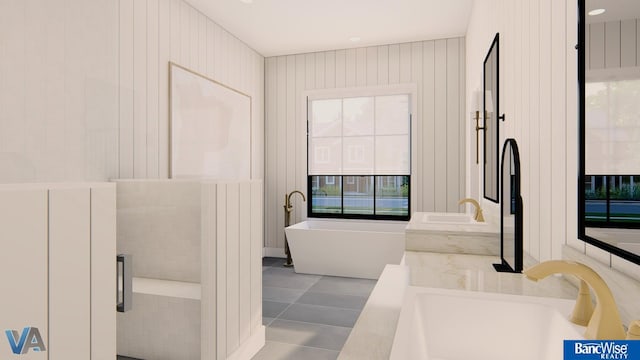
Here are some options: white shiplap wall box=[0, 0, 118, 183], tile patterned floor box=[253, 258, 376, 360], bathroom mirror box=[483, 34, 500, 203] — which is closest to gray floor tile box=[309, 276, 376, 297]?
tile patterned floor box=[253, 258, 376, 360]

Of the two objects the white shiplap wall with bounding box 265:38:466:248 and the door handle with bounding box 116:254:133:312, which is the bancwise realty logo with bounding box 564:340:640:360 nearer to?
the door handle with bounding box 116:254:133:312

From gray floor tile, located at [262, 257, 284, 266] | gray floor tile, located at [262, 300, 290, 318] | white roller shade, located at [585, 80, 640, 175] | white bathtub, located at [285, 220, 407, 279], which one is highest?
white roller shade, located at [585, 80, 640, 175]

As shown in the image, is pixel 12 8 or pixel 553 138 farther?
pixel 12 8

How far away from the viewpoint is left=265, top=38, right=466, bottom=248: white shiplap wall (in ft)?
14.1

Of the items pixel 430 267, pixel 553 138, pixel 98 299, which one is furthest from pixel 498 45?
pixel 98 299

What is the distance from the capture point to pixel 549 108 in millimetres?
1249

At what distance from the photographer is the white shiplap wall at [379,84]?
14.1 feet

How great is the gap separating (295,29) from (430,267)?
11.3 feet

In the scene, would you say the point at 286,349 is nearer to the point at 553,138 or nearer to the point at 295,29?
the point at 553,138

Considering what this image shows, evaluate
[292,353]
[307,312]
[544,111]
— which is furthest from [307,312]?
[544,111]

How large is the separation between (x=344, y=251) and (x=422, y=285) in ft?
9.77

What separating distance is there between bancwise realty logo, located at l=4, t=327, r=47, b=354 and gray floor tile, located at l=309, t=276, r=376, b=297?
3.02 metres

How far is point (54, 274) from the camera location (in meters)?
0.76

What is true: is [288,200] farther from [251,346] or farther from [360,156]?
[251,346]
